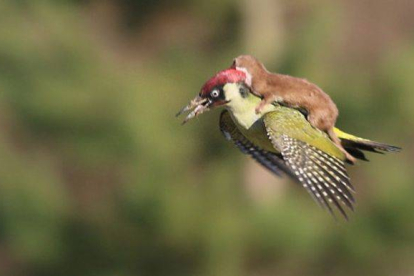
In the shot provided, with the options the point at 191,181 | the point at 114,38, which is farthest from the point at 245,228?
the point at 114,38

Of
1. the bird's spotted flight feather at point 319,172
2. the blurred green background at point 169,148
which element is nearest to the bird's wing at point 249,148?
the bird's spotted flight feather at point 319,172

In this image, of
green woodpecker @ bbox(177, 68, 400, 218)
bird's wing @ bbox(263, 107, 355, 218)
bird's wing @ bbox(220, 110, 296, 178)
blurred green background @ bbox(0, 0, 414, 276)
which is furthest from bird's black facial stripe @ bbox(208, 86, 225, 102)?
blurred green background @ bbox(0, 0, 414, 276)

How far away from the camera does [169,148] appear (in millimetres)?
8219

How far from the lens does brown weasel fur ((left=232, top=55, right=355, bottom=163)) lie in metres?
2.50

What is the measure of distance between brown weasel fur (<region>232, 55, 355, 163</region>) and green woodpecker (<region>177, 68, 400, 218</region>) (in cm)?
2

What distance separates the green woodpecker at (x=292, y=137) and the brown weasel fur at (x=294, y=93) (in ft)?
0.08

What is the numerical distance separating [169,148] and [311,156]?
547 centimetres

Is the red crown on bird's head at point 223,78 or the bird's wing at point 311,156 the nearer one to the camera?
the red crown on bird's head at point 223,78

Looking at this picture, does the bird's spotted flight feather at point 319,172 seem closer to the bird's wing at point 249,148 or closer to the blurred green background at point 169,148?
the bird's wing at point 249,148

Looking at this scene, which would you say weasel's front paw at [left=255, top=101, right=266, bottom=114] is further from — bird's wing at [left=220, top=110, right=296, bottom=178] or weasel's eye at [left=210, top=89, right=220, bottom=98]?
bird's wing at [left=220, top=110, right=296, bottom=178]

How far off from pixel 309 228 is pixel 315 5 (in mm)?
1422

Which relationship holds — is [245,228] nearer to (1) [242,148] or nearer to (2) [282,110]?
(1) [242,148]

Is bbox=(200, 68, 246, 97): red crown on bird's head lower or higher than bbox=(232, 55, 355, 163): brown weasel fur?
higher

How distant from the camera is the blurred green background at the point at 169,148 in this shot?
8.02m
